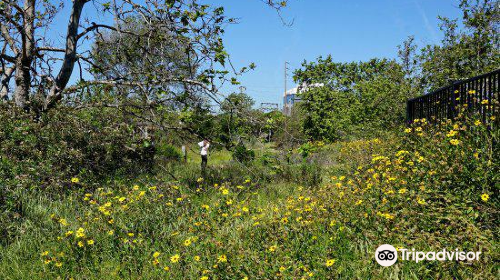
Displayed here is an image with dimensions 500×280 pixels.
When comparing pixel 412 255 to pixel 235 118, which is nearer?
pixel 412 255

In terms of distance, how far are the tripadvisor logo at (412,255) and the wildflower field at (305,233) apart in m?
0.05

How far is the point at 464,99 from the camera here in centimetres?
642

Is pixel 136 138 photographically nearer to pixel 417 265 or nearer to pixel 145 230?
pixel 145 230

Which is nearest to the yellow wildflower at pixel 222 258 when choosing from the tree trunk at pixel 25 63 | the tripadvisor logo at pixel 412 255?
the tripadvisor logo at pixel 412 255

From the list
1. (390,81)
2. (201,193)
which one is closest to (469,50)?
(390,81)

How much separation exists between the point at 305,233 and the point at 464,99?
425 cm

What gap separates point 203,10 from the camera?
645 centimetres

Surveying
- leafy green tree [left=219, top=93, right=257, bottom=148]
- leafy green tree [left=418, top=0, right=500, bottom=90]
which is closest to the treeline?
leafy green tree [left=418, top=0, right=500, bottom=90]

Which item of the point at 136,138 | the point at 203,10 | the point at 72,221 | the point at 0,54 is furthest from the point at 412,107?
the point at 0,54

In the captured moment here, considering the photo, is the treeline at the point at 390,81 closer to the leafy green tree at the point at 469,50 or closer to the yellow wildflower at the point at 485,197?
the leafy green tree at the point at 469,50

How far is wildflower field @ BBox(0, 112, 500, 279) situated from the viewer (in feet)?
10.1

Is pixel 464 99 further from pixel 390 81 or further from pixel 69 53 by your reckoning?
pixel 390 81

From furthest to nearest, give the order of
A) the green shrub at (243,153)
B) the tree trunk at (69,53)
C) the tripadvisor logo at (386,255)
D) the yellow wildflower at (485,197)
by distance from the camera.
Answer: the tree trunk at (69,53) < the green shrub at (243,153) < the yellow wildflower at (485,197) < the tripadvisor logo at (386,255)

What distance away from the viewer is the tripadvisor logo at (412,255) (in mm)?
2912
